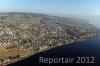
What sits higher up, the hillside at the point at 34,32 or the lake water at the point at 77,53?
the hillside at the point at 34,32

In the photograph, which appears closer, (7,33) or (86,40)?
(7,33)

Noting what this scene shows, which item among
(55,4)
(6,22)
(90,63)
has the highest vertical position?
(55,4)

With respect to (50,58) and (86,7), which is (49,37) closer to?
(50,58)

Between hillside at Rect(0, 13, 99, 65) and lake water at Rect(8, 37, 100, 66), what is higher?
hillside at Rect(0, 13, 99, 65)

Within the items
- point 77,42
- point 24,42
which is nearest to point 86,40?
point 77,42

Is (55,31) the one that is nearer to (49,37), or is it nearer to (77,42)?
(49,37)

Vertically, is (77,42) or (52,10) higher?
(52,10)

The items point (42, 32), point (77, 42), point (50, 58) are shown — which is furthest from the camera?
point (77, 42)

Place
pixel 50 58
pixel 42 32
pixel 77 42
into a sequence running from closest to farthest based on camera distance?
pixel 50 58
pixel 42 32
pixel 77 42

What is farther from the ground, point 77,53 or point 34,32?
point 34,32
